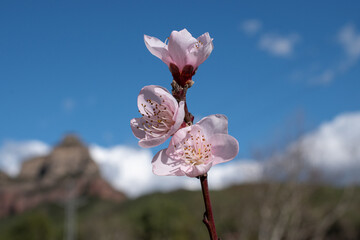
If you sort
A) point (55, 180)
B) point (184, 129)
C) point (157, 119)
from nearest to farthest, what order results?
point (184, 129)
point (157, 119)
point (55, 180)

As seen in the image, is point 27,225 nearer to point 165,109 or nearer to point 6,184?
point 165,109

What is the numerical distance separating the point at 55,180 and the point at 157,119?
91.4m

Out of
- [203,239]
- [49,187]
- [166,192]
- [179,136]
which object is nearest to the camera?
[179,136]

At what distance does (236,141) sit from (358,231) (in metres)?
28.6

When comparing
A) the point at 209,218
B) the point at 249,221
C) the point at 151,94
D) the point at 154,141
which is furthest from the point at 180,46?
the point at 249,221

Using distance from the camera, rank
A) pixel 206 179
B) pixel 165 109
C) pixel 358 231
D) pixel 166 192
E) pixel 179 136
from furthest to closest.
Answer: pixel 166 192 < pixel 358 231 < pixel 165 109 < pixel 179 136 < pixel 206 179

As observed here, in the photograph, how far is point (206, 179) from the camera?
38.2 inches

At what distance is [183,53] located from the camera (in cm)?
112

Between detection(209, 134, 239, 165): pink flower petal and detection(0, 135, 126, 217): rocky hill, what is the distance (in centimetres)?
6930

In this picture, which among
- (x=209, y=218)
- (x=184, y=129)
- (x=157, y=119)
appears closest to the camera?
(x=209, y=218)

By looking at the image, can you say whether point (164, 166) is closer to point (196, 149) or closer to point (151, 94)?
point (196, 149)

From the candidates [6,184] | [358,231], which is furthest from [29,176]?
[358,231]

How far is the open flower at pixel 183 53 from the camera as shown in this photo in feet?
3.65

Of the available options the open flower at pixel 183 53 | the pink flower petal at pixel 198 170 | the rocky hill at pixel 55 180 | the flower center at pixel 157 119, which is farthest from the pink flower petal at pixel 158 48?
the rocky hill at pixel 55 180
